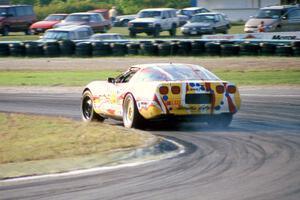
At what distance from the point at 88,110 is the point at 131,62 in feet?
51.9

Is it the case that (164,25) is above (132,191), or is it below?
below

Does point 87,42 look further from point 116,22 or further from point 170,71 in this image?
point 116,22

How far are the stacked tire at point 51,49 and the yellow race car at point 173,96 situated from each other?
20.3 m

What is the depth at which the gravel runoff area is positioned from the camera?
28453 millimetres

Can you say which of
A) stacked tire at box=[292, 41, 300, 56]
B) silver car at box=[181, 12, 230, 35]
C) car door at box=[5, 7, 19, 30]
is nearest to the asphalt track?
stacked tire at box=[292, 41, 300, 56]

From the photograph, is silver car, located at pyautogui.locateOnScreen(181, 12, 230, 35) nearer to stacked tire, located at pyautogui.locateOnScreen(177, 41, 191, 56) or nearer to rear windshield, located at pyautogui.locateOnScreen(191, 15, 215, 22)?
rear windshield, located at pyautogui.locateOnScreen(191, 15, 215, 22)

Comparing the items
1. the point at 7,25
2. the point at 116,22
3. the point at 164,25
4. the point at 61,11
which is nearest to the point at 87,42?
the point at 164,25

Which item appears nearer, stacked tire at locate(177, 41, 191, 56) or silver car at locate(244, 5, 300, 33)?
stacked tire at locate(177, 41, 191, 56)

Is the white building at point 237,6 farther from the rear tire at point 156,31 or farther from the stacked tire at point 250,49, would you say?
the stacked tire at point 250,49

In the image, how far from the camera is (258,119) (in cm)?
1509

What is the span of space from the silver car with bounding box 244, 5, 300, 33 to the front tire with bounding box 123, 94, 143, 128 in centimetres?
2538

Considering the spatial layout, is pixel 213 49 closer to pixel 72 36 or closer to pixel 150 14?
pixel 72 36

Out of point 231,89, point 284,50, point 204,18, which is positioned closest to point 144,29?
point 204,18

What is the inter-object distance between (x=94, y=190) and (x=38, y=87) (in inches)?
650
